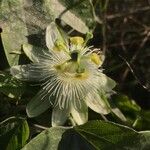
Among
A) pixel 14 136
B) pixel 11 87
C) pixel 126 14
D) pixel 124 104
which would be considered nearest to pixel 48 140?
pixel 14 136

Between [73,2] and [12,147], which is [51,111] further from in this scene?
[73,2]

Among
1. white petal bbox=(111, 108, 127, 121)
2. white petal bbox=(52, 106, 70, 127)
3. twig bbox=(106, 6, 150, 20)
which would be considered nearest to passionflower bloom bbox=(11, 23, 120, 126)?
white petal bbox=(52, 106, 70, 127)

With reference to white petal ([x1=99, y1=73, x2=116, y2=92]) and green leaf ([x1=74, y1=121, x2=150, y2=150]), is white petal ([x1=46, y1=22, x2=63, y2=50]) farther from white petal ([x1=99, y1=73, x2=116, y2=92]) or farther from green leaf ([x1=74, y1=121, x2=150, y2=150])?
green leaf ([x1=74, y1=121, x2=150, y2=150])

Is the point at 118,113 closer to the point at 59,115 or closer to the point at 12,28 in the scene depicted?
the point at 59,115

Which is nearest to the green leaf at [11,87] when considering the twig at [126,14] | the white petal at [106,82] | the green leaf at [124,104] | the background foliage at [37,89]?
the background foliage at [37,89]

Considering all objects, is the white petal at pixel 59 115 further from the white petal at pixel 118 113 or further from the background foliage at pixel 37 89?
the white petal at pixel 118 113

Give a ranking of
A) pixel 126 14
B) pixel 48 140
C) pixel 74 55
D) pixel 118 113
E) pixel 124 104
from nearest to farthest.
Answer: pixel 48 140 → pixel 74 55 → pixel 118 113 → pixel 124 104 → pixel 126 14
